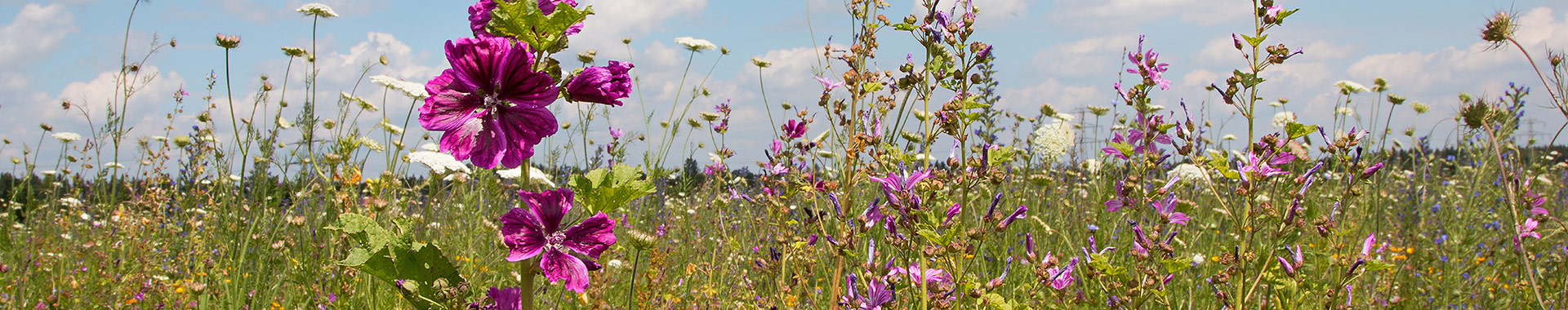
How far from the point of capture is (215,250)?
414cm

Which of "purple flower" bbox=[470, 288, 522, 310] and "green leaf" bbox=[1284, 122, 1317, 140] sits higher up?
"green leaf" bbox=[1284, 122, 1317, 140]

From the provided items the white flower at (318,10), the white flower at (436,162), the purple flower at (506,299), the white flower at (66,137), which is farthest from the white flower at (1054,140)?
the white flower at (66,137)

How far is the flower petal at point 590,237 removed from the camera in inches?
38.4

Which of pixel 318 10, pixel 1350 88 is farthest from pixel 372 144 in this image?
pixel 1350 88

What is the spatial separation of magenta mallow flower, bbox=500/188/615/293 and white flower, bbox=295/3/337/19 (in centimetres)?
369

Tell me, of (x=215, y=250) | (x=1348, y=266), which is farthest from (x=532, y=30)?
(x=215, y=250)

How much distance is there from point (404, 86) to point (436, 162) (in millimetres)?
677

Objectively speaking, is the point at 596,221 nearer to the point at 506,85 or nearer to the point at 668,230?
the point at 506,85

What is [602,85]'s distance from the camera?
88 cm

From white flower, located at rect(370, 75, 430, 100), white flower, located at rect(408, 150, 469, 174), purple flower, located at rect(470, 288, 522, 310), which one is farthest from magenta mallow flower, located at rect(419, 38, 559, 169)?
white flower, located at rect(370, 75, 430, 100)

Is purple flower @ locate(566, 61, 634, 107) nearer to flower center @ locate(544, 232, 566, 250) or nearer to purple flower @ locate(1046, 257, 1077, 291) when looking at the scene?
flower center @ locate(544, 232, 566, 250)

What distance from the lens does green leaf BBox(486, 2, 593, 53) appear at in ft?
2.62

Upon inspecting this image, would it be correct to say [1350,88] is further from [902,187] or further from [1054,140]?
[902,187]

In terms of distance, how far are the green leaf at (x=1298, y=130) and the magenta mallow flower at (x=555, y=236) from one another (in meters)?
1.48
